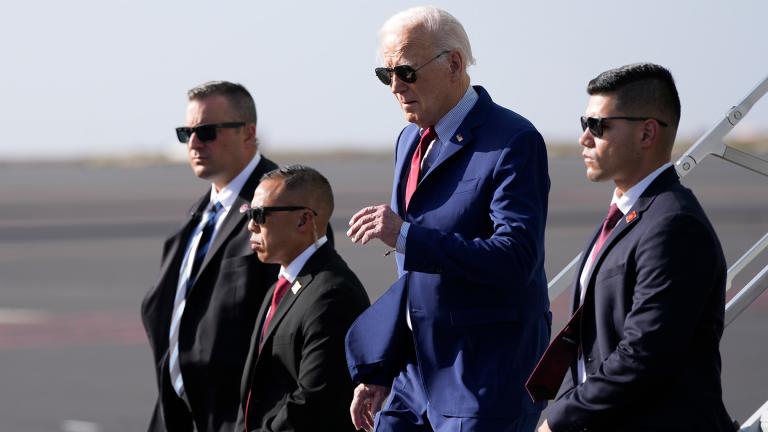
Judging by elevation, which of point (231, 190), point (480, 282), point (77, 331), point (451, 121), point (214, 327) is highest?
point (451, 121)

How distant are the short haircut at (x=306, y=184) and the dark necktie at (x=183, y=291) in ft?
1.75

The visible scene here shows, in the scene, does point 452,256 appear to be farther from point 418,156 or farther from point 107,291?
point 107,291

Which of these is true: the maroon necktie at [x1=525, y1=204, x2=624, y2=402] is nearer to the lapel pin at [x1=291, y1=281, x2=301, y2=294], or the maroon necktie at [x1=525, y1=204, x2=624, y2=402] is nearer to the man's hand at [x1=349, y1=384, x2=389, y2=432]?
the man's hand at [x1=349, y1=384, x2=389, y2=432]

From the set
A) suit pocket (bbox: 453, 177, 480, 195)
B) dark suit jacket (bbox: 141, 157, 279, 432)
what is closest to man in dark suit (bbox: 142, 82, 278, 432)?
dark suit jacket (bbox: 141, 157, 279, 432)

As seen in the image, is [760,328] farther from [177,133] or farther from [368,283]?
[177,133]

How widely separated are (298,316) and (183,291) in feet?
2.57

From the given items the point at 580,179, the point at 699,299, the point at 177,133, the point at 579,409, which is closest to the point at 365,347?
the point at 579,409

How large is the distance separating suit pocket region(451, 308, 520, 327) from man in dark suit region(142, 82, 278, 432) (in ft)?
4.20

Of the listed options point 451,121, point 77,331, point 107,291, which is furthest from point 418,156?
point 107,291

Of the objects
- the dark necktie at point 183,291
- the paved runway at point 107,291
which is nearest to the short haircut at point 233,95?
the dark necktie at point 183,291

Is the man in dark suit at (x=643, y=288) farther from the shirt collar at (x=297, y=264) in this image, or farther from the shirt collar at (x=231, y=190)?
the shirt collar at (x=231, y=190)

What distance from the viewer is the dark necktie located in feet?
15.8

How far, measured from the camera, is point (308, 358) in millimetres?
4223

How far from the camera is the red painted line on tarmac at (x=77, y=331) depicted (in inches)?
469
